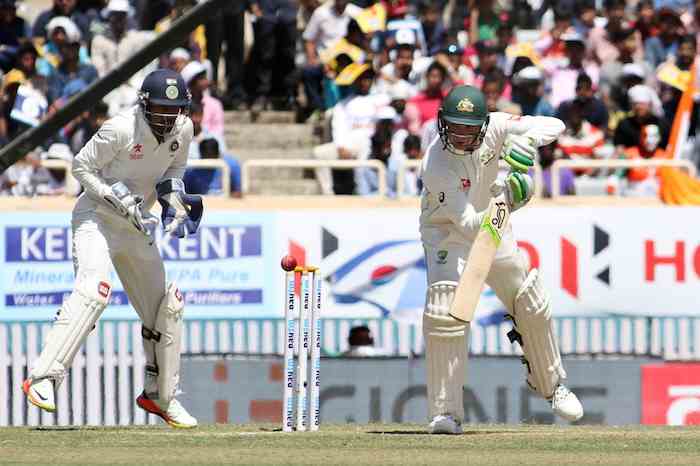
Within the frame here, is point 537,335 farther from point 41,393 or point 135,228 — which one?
point 41,393

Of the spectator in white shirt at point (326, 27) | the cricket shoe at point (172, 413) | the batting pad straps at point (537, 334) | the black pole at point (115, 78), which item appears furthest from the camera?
the spectator in white shirt at point (326, 27)

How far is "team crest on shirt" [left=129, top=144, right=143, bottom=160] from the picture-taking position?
1063 centimetres

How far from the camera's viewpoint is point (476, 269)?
9.99 metres

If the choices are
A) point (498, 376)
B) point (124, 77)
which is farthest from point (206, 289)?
point (124, 77)

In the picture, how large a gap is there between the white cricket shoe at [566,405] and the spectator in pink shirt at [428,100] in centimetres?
680

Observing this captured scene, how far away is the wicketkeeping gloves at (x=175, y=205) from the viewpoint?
10734mm

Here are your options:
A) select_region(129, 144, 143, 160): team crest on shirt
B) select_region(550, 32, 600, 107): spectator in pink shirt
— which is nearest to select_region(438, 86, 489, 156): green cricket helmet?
select_region(129, 144, 143, 160): team crest on shirt

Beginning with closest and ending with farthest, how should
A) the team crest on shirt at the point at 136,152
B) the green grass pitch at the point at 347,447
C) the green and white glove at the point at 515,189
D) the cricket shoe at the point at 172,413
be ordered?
the green grass pitch at the point at 347,447, the green and white glove at the point at 515,189, the team crest on shirt at the point at 136,152, the cricket shoe at the point at 172,413

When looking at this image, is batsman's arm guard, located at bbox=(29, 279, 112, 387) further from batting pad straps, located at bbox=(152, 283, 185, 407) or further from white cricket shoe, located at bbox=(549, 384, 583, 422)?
white cricket shoe, located at bbox=(549, 384, 583, 422)

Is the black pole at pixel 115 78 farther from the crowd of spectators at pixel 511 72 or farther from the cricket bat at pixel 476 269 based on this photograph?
the crowd of spectators at pixel 511 72

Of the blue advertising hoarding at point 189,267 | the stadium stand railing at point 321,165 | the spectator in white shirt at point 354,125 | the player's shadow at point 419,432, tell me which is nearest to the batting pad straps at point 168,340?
the player's shadow at point 419,432

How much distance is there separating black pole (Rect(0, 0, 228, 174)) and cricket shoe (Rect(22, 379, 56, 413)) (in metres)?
2.50

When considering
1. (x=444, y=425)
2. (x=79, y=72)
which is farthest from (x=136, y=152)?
(x=79, y=72)

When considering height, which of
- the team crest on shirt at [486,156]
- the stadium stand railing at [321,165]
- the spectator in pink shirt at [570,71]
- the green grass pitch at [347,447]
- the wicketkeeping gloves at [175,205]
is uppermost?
the spectator in pink shirt at [570,71]
